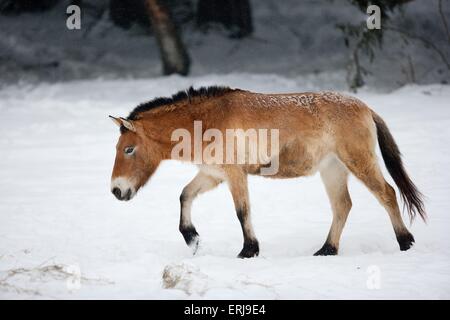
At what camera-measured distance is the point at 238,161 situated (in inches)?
249

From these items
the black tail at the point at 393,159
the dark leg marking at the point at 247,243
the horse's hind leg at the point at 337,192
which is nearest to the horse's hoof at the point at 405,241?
the black tail at the point at 393,159

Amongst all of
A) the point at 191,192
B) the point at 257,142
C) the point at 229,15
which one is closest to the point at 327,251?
the point at 257,142

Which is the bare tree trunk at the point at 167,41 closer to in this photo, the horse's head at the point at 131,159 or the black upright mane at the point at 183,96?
the black upright mane at the point at 183,96

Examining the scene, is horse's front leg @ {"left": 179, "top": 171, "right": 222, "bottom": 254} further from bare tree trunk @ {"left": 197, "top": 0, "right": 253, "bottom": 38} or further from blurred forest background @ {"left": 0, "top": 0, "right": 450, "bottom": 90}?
bare tree trunk @ {"left": 197, "top": 0, "right": 253, "bottom": 38}

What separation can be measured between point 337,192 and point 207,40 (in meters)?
11.6

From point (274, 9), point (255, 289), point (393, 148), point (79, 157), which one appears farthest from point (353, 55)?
point (255, 289)

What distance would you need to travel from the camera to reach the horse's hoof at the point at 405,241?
20.6 feet

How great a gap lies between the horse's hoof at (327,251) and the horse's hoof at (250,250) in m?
0.65

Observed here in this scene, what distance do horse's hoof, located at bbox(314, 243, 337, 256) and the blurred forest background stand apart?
10164 mm

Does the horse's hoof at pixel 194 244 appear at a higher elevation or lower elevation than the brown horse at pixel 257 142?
lower

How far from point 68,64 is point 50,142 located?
18.7 ft

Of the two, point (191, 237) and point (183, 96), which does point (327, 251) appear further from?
point (183, 96)

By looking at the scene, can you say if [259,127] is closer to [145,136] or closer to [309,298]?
[145,136]

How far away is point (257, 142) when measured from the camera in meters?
6.36
